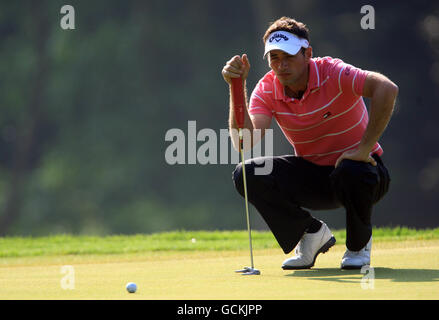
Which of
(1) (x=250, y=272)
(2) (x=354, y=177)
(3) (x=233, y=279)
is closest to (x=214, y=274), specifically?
(1) (x=250, y=272)

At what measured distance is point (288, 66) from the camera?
359cm

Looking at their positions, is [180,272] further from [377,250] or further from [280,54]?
[377,250]

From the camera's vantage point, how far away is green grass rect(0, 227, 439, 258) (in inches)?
215

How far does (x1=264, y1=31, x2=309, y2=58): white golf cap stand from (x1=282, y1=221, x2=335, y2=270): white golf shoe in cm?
81

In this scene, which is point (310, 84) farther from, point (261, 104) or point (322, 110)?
point (261, 104)

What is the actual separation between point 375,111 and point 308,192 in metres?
0.57

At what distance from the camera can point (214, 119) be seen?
625 inches

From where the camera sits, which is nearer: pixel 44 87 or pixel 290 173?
pixel 290 173

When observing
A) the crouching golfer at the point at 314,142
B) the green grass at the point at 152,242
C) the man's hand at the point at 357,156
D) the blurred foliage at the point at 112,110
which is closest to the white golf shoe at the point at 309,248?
the crouching golfer at the point at 314,142

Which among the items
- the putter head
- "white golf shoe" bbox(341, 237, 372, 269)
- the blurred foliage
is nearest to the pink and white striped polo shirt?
"white golf shoe" bbox(341, 237, 372, 269)

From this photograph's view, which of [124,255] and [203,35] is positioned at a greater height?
[203,35]

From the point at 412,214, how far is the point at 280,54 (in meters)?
7.51

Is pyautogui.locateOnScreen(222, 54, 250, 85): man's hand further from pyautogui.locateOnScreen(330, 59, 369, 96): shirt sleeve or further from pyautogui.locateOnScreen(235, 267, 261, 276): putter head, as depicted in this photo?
pyautogui.locateOnScreen(235, 267, 261, 276): putter head

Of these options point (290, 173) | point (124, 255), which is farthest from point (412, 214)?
point (290, 173)
